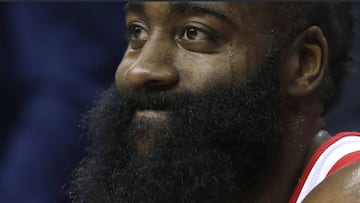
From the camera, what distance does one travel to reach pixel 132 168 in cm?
132

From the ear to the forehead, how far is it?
91 mm

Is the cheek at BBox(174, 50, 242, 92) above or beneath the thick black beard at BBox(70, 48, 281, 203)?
above

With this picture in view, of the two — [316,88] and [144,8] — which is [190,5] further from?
[316,88]

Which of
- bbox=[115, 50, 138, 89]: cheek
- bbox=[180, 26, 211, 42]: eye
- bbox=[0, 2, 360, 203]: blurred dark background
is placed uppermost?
bbox=[180, 26, 211, 42]: eye

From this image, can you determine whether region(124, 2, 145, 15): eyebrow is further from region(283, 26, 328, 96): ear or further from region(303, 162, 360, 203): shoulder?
region(303, 162, 360, 203): shoulder

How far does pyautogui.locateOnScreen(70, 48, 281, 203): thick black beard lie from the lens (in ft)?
4.23

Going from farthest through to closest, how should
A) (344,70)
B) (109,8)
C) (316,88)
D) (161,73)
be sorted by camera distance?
(109,8) < (344,70) < (316,88) < (161,73)

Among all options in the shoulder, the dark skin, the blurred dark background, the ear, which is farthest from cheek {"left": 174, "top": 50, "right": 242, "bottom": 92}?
the blurred dark background

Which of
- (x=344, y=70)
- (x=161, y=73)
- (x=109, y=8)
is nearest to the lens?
(x=161, y=73)

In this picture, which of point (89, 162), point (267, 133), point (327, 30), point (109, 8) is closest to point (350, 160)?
point (267, 133)

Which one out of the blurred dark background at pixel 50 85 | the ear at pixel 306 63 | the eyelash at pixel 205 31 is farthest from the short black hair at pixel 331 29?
the blurred dark background at pixel 50 85

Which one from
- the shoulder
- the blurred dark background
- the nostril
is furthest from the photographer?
the blurred dark background

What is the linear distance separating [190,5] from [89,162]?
39 centimetres

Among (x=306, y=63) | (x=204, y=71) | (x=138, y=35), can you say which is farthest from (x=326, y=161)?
(x=138, y=35)
